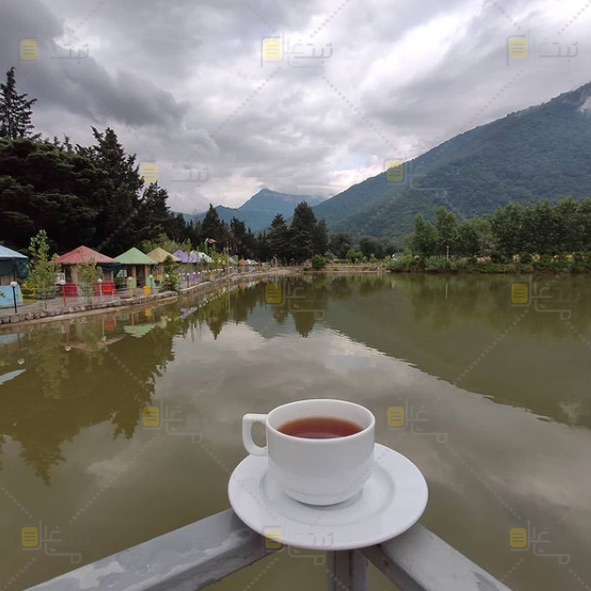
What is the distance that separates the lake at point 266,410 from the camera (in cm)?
216

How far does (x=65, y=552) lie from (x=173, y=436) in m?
1.36

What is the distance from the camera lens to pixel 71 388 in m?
4.73

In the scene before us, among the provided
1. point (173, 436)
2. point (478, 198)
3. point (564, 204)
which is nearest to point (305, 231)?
point (564, 204)

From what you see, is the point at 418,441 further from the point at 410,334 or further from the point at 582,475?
the point at 410,334

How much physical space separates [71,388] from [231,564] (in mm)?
4989

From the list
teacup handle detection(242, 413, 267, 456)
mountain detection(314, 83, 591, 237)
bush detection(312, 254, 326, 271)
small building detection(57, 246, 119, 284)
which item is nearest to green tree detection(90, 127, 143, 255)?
small building detection(57, 246, 119, 284)

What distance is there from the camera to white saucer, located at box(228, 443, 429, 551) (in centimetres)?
57

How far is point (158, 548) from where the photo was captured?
23.2 inches

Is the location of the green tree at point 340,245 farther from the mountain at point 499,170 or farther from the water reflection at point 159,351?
the water reflection at point 159,351

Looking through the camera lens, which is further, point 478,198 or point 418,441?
point 478,198

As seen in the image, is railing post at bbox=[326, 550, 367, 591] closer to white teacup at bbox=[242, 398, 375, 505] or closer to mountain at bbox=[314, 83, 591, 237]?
white teacup at bbox=[242, 398, 375, 505]

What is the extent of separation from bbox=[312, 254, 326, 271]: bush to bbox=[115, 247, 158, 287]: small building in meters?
26.2

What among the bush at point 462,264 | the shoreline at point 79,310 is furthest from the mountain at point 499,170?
the shoreline at point 79,310

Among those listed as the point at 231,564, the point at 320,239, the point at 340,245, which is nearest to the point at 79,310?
the point at 231,564
